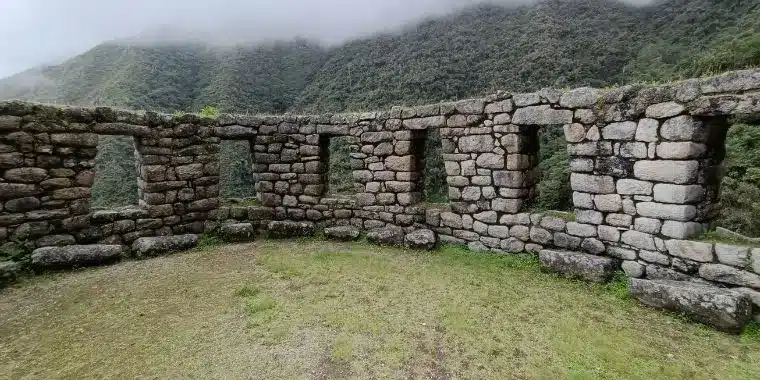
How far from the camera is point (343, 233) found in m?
8.74

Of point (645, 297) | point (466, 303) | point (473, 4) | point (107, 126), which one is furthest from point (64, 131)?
point (473, 4)

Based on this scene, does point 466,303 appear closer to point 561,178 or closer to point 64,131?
point 64,131

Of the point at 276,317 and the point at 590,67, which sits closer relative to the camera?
the point at 276,317

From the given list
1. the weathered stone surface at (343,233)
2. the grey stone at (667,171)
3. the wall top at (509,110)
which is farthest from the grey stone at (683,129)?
the weathered stone surface at (343,233)

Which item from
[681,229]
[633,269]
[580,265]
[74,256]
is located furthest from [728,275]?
[74,256]

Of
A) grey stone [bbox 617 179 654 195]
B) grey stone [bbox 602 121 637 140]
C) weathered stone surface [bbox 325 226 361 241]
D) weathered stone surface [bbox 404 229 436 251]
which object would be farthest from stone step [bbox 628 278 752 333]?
weathered stone surface [bbox 325 226 361 241]

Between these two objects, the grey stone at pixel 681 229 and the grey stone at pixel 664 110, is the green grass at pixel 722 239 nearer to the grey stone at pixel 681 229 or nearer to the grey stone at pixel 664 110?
the grey stone at pixel 681 229

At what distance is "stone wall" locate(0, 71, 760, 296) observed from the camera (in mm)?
5410

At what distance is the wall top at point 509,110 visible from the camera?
16.3ft

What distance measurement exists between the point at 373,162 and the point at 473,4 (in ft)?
89.0

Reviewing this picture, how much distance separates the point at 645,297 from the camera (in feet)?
17.1

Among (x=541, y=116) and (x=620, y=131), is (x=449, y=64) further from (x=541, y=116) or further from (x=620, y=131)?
(x=620, y=131)

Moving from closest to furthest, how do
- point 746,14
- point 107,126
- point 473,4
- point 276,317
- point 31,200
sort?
point 276,317 → point 31,200 → point 107,126 → point 746,14 → point 473,4

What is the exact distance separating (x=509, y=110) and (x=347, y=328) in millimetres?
4590
